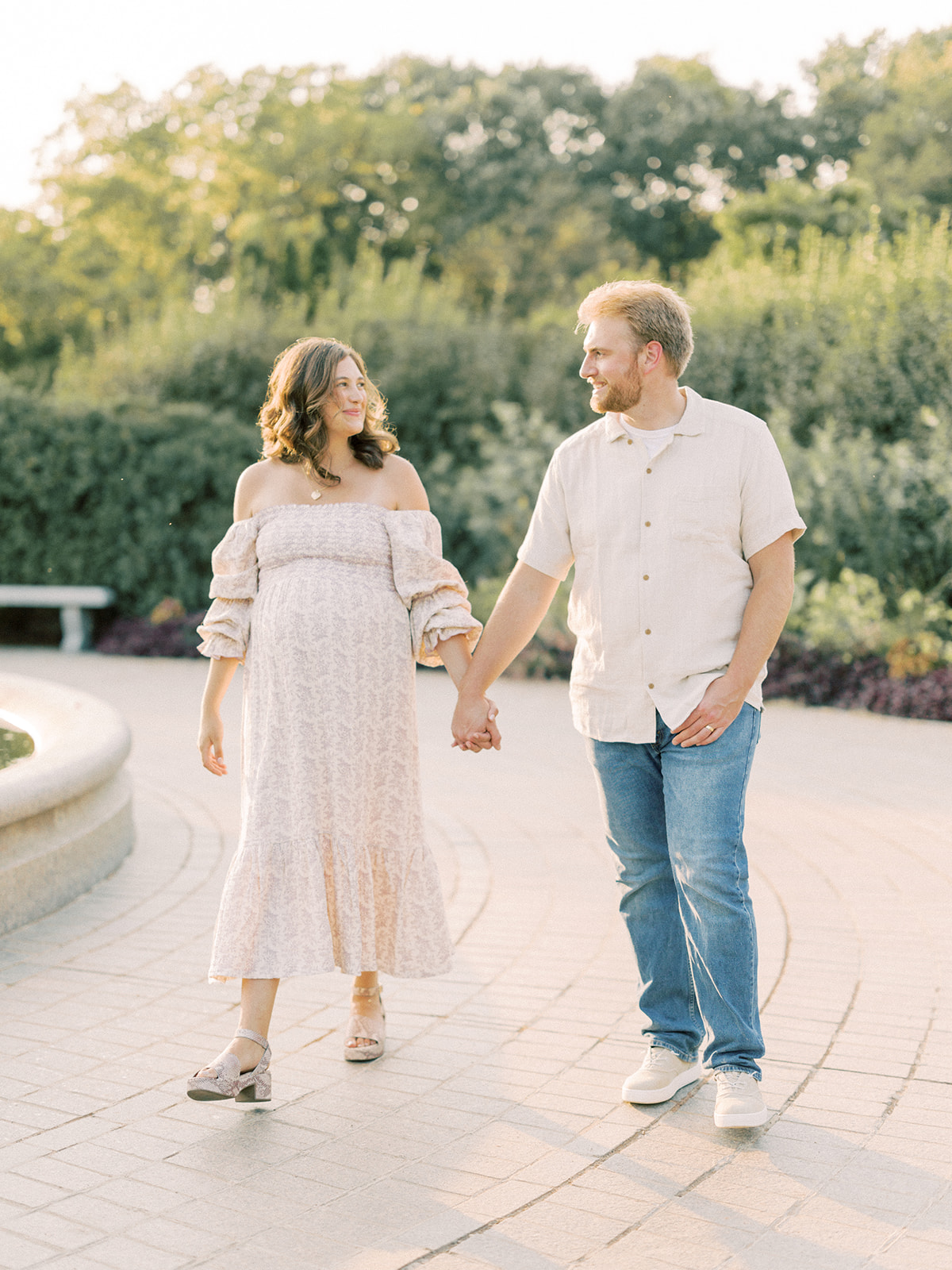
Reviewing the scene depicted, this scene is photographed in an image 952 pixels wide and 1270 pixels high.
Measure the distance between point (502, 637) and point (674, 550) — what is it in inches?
21.0

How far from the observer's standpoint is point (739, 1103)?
309 centimetres

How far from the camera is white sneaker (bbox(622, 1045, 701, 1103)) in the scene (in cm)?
328

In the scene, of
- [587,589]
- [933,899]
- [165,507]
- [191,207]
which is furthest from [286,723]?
[191,207]

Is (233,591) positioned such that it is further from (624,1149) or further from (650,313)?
(624,1149)

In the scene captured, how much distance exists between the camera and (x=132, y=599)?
1560 cm

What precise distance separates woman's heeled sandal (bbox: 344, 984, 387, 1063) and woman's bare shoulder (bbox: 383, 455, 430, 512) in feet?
4.46

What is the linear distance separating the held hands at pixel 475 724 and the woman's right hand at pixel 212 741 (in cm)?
68

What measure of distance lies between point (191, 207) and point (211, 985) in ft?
105

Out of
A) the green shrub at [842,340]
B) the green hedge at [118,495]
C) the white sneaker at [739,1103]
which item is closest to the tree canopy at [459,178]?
the green hedge at [118,495]

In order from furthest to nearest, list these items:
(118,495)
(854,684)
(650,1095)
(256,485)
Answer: (118,495)
(854,684)
(256,485)
(650,1095)

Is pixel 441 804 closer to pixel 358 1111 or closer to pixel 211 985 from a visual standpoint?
pixel 211 985

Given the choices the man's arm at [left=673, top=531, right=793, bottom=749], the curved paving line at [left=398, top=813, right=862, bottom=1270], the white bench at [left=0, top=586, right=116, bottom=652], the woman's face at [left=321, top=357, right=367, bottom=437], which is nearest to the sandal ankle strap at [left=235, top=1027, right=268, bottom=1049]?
the curved paving line at [left=398, top=813, right=862, bottom=1270]

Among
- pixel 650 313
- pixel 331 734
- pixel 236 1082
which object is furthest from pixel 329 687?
pixel 650 313

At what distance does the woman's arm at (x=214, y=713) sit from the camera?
3.61 metres
